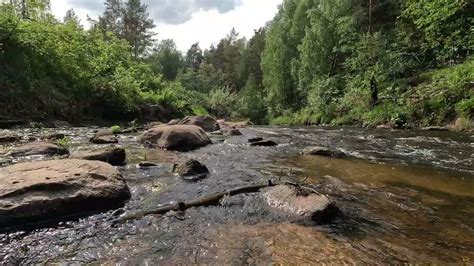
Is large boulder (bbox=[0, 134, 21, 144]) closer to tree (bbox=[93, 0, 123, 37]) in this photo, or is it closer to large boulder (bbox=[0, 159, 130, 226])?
large boulder (bbox=[0, 159, 130, 226])

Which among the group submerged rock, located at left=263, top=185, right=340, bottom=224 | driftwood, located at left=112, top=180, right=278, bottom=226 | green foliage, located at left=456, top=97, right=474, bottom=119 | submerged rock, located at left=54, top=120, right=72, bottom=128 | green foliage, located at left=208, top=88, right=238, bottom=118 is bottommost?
green foliage, located at left=208, top=88, right=238, bottom=118

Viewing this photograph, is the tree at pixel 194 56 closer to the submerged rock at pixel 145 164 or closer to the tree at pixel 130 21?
the tree at pixel 130 21

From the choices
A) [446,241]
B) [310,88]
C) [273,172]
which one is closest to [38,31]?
[273,172]

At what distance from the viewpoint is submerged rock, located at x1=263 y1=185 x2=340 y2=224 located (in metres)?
4.95

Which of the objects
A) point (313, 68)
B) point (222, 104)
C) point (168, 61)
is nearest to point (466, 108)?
point (313, 68)

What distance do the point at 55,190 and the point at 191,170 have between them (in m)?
2.77

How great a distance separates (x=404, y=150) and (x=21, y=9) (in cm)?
2151

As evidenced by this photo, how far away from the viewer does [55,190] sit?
508 cm

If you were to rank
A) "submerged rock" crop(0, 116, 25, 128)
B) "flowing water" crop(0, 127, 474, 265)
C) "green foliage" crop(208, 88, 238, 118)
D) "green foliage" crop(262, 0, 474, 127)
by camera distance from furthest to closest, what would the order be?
"green foliage" crop(208, 88, 238, 118) → "green foliage" crop(262, 0, 474, 127) → "submerged rock" crop(0, 116, 25, 128) → "flowing water" crop(0, 127, 474, 265)

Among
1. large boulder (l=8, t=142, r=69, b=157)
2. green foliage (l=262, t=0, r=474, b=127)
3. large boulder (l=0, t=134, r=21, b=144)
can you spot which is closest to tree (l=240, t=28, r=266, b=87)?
green foliage (l=262, t=0, r=474, b=127)

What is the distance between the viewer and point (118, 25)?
62781mm

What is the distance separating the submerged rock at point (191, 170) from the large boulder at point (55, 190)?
1.55 meters

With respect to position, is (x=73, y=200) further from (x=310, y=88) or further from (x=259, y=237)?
(x=310, y=88)

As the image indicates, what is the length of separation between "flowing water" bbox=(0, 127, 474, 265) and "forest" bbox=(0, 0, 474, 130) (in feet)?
22.0
